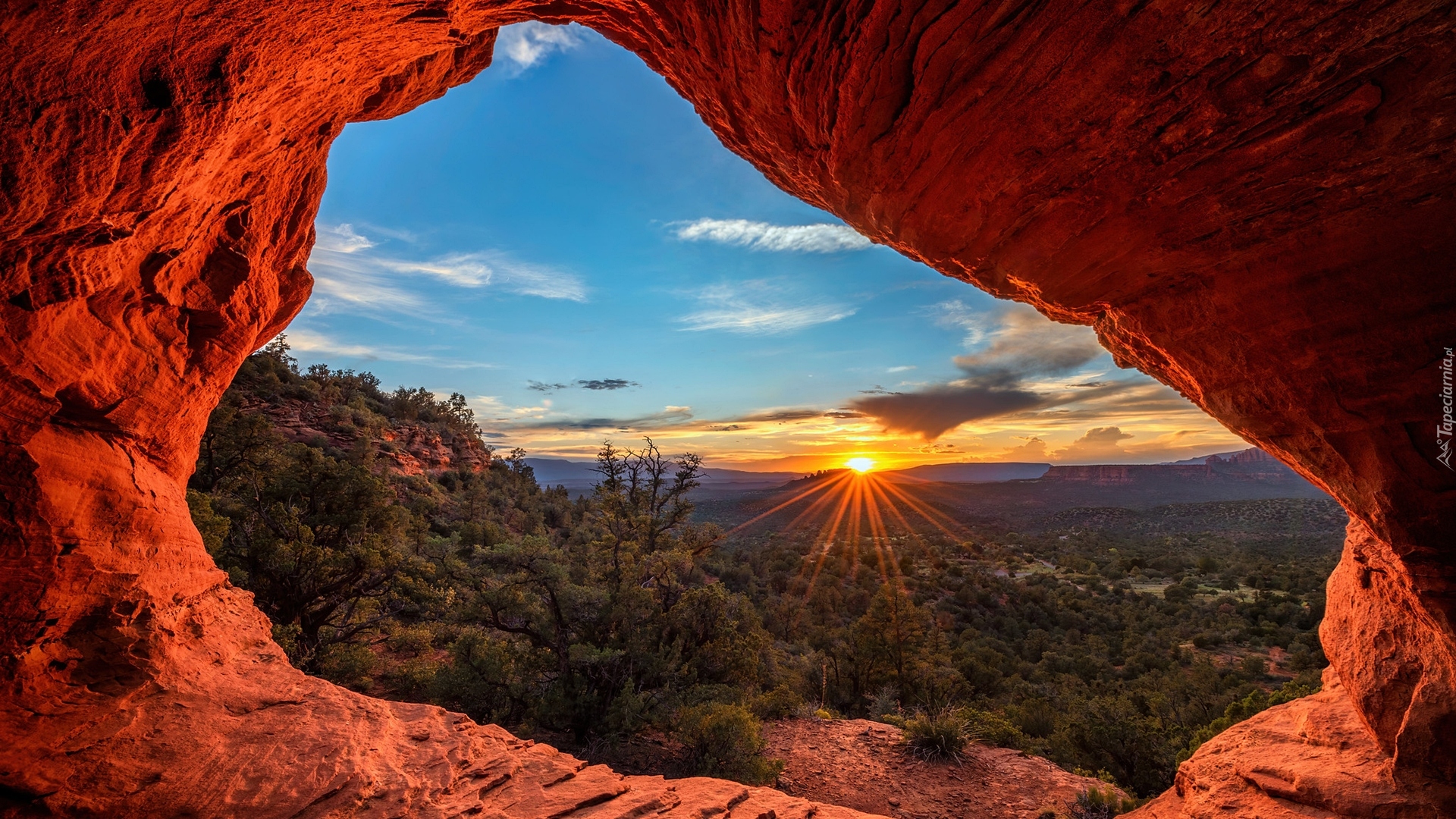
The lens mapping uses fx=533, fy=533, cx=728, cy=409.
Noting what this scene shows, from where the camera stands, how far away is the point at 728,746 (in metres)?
11.2

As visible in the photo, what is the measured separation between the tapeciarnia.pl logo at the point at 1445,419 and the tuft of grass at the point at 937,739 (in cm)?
1180

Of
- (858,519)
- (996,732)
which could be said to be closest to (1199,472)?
(858,519)

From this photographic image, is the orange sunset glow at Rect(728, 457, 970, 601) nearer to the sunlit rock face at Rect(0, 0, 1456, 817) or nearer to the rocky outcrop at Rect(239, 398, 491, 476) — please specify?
the rocky outcrop at Rect(239, 398, 491, 476)

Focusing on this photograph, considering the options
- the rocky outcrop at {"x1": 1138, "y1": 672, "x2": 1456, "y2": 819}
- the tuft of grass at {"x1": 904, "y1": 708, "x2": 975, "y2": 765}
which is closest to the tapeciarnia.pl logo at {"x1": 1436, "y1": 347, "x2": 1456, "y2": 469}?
the rocky outcrop at {"x1": 1138, "y1": 672, "x2": 1456, "y2": 819}

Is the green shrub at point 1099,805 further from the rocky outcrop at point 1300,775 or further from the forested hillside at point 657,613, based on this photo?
the rocky outcrop at point 1300,775

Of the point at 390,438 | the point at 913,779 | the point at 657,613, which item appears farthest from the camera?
the point at 390,438

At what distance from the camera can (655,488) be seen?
24938 millimetres

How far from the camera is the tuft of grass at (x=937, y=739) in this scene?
1275 cm

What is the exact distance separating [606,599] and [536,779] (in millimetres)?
9006

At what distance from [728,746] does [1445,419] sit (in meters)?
11.4

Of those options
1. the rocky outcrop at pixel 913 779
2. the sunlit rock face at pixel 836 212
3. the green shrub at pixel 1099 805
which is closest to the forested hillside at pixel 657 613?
the rocky outcrop at pixel 913 779

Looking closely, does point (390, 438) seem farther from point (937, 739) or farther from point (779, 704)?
point (937, 739)

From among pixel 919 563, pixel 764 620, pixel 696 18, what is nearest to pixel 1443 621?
pixel 696 18

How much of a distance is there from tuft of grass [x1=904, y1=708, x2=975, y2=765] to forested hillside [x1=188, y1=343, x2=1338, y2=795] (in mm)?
1331
